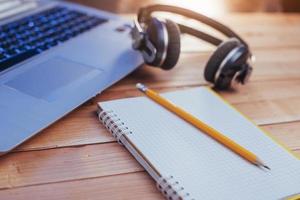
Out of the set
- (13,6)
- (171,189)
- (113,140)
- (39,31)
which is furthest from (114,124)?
(13,6)

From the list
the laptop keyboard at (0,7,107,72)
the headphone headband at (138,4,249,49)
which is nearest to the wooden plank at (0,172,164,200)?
the laptop keyboard at (0,7,107,72)

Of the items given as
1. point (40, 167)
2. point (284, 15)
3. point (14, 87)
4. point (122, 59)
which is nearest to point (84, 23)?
point (122, 59)

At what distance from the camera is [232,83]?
26.6 inches

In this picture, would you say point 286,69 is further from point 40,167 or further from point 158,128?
point 40,167

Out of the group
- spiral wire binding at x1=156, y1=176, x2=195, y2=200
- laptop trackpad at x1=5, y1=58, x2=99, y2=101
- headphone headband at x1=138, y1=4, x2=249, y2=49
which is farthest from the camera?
headphone headband at x1=138, y1=4, x2=249, y2=49

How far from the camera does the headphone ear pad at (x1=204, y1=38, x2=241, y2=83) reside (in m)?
0.63

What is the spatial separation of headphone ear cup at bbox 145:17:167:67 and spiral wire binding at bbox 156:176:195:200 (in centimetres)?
25

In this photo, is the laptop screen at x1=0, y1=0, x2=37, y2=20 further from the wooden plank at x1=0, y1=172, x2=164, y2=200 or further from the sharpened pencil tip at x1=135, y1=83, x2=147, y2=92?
the wooden plank at x1=0, y1=172, x2=164, y2=200

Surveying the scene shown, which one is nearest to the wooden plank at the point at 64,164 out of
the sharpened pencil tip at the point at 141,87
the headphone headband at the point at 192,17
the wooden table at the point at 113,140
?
the wooden table at the point at 113,140

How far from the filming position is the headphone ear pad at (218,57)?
0.63 m

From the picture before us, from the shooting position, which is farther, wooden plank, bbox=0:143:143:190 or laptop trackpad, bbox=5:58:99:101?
laptop trackpad, bbox=5:58:99:101

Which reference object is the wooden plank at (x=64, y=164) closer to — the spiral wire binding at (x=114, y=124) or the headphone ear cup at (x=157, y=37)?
the spiral wire binding at (x=114, y=124)

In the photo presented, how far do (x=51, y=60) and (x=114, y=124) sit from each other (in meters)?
0.18

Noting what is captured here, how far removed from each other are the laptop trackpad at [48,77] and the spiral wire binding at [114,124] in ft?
0.24
